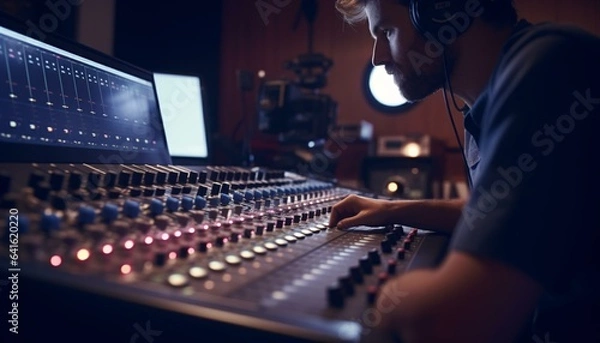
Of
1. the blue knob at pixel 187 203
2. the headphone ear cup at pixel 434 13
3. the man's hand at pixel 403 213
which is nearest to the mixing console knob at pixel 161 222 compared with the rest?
the blue knob at pixel 187 203

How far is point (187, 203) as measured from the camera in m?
0.72

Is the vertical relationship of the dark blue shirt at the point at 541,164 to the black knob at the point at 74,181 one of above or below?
above

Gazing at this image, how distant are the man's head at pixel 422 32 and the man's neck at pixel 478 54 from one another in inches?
0.5

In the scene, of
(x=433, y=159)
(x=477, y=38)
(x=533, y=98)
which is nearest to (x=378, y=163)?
(x=433, y=159)

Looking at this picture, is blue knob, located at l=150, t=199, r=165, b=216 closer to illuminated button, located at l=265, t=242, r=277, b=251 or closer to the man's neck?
illuminated button, located at l=265, t=242, r=277, b=251

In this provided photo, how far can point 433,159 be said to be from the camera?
2.82 m

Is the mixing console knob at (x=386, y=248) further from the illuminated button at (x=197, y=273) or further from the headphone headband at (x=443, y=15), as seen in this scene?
the headphone headband at (x=443, y=15)

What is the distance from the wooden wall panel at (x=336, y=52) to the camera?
345cm

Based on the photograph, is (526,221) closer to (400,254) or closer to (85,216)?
(400,254)

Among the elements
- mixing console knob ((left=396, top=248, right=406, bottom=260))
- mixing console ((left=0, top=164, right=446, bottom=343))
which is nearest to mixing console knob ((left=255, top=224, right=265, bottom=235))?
mixing console ((left=0, top=164, right=446, bottom=343))

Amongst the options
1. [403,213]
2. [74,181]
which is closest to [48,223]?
[74,181]

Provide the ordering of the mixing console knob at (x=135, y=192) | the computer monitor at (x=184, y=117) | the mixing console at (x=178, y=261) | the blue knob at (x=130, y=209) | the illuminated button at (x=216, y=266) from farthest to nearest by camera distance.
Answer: the computer monitor at (x=184, y=117)
the mixing console knob at (x=135, y=192)
the blue knob at (x=130, y=209)
the illuminated button at (x=216, y=266)
the mixing console at (x=178, y=261)

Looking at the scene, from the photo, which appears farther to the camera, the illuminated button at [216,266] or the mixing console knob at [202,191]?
the mixing console knob at [202,191]

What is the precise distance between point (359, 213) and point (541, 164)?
52 centimetres
